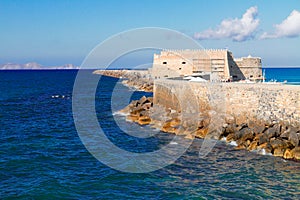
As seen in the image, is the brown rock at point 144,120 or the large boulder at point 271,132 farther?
the brown rock at point 144,120

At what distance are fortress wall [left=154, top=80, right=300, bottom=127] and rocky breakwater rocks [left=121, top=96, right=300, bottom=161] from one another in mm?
439

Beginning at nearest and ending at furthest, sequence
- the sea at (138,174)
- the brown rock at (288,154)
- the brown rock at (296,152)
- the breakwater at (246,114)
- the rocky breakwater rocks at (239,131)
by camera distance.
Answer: the sea at (138,174) < the brown rock at (296,152) < the brown rock at (288,154) < the rocky breakwater rocks at (239,131) < the breakwater at (246,114)

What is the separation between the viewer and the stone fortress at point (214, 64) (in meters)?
36.9

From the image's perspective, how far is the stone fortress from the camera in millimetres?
36906

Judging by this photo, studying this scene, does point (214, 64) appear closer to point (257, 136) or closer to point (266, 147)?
point (257, 136)

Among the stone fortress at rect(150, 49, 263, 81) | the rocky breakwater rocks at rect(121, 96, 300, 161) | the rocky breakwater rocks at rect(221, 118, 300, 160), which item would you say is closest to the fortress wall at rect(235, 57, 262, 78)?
the stone fortress at rect(150, 49, 263, 81)

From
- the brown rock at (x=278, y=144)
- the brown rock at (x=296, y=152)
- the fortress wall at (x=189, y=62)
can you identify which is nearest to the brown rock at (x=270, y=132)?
the brown rock at (x=278, y=144)

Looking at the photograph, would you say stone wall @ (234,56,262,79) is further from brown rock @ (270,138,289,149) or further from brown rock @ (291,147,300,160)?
brown rock @ (291,147,300,160)

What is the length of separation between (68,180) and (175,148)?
5.91 metres

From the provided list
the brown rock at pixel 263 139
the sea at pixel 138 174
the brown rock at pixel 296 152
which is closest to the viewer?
the sea at pixel 138 174

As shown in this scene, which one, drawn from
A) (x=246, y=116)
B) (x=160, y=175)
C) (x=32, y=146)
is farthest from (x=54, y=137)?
(x=246, y=116)

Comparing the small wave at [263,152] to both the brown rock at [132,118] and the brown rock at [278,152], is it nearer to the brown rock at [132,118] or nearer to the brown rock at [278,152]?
the brown rock at [278,152]

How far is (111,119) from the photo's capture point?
86.1 ft

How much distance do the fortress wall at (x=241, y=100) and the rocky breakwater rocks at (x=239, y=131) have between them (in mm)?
439
